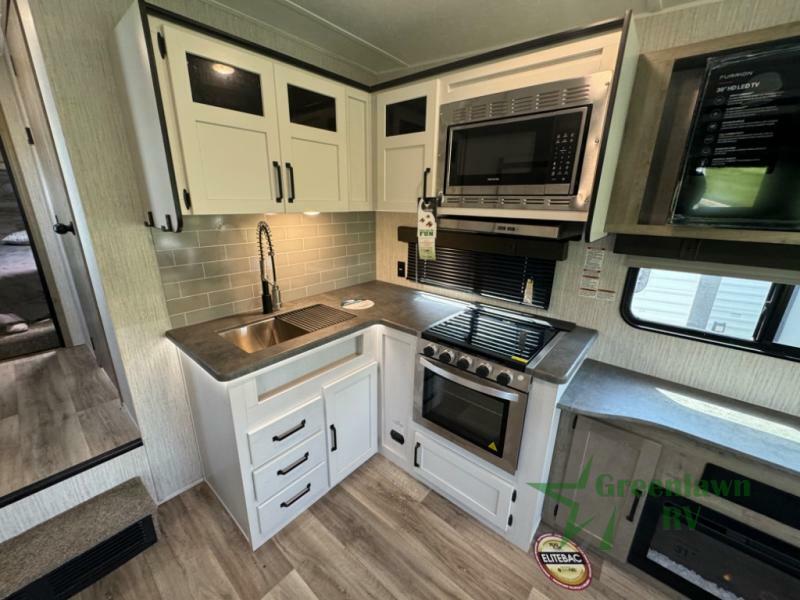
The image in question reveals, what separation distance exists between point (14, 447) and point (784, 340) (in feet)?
11.8

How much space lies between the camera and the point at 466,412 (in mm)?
1659

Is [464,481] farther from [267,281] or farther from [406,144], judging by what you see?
[406,144]

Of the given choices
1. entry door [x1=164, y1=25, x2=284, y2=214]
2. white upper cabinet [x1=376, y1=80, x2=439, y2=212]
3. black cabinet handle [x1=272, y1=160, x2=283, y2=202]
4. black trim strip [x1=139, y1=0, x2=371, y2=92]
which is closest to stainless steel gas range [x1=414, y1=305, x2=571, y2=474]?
white upper cabinet [x1=376, y1=80, x2=439, y2=212]

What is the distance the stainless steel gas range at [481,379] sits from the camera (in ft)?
4.77

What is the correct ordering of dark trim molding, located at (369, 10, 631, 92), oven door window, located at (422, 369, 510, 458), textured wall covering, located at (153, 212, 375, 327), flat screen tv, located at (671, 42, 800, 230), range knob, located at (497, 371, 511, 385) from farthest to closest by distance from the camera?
textured wall covering, located at (153, 212, 375, 327)
oven door window, located at (422, 369, 510, 458)
range knob, located at (497, 371, 511, 385)
dark trim molding, located at (369, 10, 631, 92)
flat screen tv, located at (671, 42, 800, 230)

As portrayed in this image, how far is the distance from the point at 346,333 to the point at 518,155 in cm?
121

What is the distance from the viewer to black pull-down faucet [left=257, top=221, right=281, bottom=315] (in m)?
1.83

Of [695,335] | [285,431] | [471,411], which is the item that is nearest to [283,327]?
[285,431]

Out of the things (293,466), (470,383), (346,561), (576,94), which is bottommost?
(346,561)

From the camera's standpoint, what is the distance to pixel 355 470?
6.78 ft

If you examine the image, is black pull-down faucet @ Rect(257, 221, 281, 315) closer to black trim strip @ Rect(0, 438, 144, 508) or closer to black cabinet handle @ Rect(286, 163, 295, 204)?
black cabinet handle @ Rect(286, 163, 295, 204)

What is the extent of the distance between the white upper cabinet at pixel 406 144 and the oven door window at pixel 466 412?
1.06 meters

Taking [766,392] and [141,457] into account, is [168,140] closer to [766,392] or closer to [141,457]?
[141,457]

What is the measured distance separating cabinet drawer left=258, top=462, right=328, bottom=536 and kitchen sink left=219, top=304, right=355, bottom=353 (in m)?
0.76
